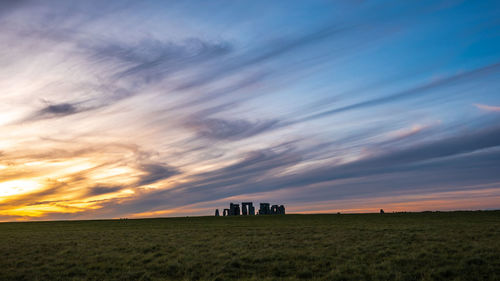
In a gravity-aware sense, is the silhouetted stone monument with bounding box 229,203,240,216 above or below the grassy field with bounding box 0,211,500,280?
above

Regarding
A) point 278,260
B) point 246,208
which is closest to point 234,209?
point 246,208

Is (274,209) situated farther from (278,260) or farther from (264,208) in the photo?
(278,260)

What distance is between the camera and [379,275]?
17984 mm

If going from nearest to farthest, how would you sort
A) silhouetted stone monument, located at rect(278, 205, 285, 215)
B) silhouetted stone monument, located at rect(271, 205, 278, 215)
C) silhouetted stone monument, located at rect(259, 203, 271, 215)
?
silhouetted stone monument, located at rect(271, 205, 278, 215) < silhouetted stone monument, located at rect(278, 205, 285, 215) < silhouetted stone monument, located at rect(259, 203, 271, 215)

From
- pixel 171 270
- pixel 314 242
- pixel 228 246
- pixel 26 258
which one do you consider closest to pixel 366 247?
pixel 314 242

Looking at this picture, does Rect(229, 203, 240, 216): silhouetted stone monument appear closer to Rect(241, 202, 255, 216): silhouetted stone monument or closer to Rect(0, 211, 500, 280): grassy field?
Rect(241, 202, 255, 216): silhouetted stone monument

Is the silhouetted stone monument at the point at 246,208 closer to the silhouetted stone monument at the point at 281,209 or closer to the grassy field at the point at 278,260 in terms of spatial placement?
the silhouetted stone monument at the point at 281,209

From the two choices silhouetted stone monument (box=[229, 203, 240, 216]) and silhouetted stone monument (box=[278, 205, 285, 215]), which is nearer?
silhouetted stone monument (box=[278, 205, 285, 215])

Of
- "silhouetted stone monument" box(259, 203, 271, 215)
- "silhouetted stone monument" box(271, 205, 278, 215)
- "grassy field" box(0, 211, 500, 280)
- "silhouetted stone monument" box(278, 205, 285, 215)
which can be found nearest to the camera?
"grassy field" box(0, 211, 500, 280)

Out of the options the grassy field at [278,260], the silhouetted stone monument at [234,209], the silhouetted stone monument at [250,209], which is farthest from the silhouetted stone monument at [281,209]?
the grassy field at [278,260]

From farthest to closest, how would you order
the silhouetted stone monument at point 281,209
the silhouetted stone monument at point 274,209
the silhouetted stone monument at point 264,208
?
the silhouetted stone monument at point 264,208, the silhouetted stone monument at point 281,209, the silhouetted stone monument at point 274,209

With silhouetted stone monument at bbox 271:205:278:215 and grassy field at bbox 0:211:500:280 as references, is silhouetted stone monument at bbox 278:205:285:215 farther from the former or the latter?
grassy field at bbox 0:211:500:280

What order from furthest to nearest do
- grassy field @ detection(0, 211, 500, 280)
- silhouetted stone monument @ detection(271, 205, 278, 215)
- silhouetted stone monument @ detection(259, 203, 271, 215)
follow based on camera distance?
silhouetted stone monument @ detection(259, 203, 271, 215)
silhouetted stone monument @ detection(271, 205, 278, 215)
grassy field @ detection(0, 211, 500, 280)

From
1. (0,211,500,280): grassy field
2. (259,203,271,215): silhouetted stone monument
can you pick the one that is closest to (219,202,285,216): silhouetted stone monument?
(259,203,271,215): silhouetted stone monument
